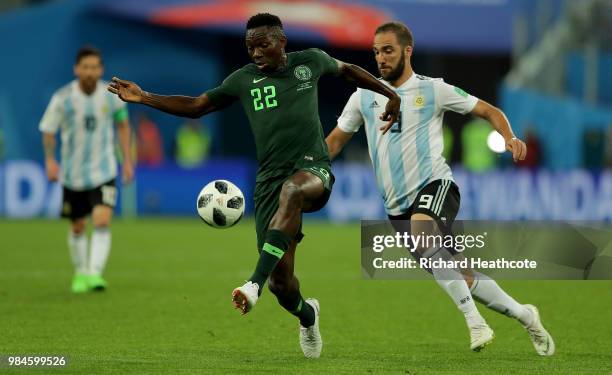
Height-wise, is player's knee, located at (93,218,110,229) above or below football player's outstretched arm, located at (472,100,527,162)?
below

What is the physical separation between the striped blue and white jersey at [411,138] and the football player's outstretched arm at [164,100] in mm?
1216

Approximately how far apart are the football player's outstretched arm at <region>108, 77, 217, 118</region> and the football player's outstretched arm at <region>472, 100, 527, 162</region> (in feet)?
5.81

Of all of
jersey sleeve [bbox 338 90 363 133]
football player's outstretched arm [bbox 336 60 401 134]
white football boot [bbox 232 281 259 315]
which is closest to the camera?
white football boot [bbox 232 281 259 315]

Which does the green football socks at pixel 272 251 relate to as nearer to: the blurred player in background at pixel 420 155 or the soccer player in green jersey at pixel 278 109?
the soccer player in green jersey at pixel 278 109

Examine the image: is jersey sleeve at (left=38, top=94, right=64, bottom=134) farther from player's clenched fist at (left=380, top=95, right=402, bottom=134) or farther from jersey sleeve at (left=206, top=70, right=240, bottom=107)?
player's clenched fist at (left=380, top=95, right=402, bottom=134)

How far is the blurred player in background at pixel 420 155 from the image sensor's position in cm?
811

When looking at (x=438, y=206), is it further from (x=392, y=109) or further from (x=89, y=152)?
(x=89, y=152)

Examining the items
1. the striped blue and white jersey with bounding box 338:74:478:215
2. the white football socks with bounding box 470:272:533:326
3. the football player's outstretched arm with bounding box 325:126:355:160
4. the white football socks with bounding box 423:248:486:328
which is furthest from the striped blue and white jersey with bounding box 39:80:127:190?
the white football socks with bounding box 470:272:533:326

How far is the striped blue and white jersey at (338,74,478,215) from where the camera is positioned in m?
8.33

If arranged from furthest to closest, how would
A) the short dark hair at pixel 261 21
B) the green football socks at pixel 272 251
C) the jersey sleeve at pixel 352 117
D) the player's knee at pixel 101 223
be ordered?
the player's knee at pixel 101 223, the jersey sleeve at pixel 352 117, the short dark hair at pixel 261 21, the green football socks at pixel 272 251

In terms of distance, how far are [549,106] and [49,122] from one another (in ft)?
48.9

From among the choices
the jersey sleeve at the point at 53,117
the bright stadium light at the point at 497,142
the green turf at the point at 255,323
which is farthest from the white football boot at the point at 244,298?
the jersey sleeve at the point at 53,117

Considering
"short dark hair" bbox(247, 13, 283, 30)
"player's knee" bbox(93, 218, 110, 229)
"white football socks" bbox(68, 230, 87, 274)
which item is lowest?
"white football socks" bbox(68, 230, 87, 274)

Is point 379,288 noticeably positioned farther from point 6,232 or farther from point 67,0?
point 67,0
